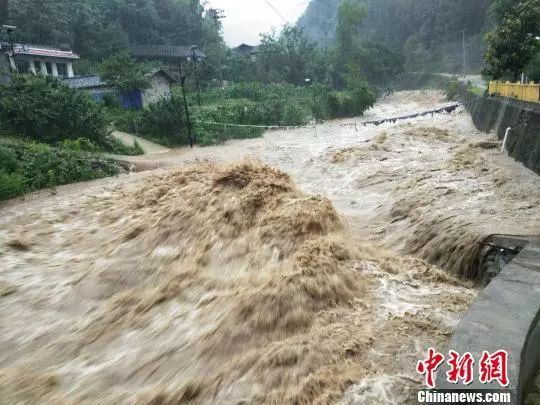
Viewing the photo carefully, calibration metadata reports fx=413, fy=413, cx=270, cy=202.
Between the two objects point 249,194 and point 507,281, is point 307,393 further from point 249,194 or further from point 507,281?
point 249,194

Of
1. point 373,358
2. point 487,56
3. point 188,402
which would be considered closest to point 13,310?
point 188,402

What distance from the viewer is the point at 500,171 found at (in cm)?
789

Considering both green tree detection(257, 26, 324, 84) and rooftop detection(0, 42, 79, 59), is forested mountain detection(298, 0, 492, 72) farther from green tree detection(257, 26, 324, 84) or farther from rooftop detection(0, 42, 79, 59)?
rooftop detection(0, 42, 79, 59)

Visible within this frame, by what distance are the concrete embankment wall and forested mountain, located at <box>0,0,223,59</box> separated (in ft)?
82.7

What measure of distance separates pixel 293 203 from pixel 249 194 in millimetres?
888

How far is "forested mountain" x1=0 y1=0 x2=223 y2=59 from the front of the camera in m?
28.9

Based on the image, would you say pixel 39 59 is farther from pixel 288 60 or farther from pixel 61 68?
pixel 288 60

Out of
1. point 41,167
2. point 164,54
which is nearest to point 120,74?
point 41,167

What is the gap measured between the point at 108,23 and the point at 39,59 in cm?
1289

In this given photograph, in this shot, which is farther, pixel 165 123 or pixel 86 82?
pixel 86 82

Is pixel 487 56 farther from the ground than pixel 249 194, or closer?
farther from the ground

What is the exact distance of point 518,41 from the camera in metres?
13.6

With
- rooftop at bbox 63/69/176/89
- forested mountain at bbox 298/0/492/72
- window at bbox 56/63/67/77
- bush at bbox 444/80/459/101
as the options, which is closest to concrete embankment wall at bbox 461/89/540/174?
rooftop at bbox 63/69/176/89

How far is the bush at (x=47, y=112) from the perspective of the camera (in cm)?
1512
